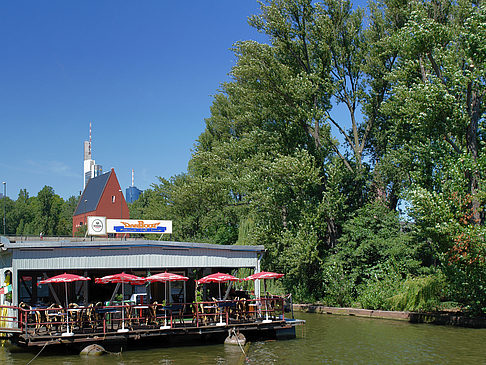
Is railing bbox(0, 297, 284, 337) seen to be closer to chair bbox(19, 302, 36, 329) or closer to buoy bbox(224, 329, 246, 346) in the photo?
chair bbox(19, 302, 36, 329)

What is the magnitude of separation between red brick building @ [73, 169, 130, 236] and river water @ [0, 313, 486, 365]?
5595 cm

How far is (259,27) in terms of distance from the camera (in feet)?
140

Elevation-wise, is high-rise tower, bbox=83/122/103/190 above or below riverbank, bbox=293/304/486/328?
above

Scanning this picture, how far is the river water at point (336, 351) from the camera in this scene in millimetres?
20094

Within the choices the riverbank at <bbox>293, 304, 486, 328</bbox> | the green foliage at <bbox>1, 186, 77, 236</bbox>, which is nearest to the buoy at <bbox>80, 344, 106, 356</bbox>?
the riverbank at <bbox>293, 304, 486, 328</bbox>

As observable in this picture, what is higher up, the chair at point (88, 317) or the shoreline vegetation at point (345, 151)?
the shoreline vegetation at point (345, 151)

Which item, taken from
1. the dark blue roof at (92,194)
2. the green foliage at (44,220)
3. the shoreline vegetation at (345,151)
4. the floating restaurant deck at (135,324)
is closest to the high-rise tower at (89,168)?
the green foliage at (44,220)

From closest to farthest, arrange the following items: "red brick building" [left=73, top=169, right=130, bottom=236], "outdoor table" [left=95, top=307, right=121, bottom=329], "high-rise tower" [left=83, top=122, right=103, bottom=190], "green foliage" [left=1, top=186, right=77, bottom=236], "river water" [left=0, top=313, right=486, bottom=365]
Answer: "river water" [left=0, top=313, right=486, bottom=365] → "outdoor table" [left=95, top=307, right=121, bottom=329] → "red brick building" [left=73, top=169, right=130, bottom=236] → "green foliage" [left=1, top=186, right=77, bottom=236] → "high-rise tower" [left=83, top=122, right=103, bottom=190]

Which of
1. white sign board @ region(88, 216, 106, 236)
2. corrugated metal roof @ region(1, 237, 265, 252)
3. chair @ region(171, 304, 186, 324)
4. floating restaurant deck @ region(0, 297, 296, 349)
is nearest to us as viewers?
floating restaurant deck @ region(0, 297, 296, 349)

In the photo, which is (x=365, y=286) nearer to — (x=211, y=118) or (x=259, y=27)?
(x=259, y=27)

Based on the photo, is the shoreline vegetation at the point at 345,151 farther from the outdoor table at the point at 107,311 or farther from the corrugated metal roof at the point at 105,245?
the outdoor table at the point at 107,311

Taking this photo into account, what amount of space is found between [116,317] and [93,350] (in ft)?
9.81

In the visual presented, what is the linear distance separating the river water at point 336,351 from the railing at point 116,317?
111cm

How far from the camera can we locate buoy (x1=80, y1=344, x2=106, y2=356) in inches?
835
